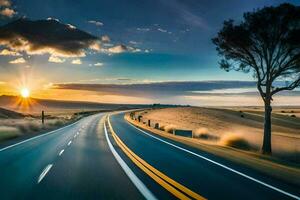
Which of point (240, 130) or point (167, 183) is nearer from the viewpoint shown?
point (167, 183)

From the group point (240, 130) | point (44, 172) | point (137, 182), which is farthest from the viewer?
point (240, 130)

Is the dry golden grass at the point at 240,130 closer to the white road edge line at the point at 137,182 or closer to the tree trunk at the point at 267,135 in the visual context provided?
the tree trunk at the point at 267,135

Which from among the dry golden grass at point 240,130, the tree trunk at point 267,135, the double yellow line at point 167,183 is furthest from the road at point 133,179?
the dry golden grass at point 240,130

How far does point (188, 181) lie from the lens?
981cm

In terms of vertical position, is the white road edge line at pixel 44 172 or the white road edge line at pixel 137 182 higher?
the white road edge line at pixel 137 182

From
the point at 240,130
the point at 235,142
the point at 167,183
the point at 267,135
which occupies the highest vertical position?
the point at 267,135

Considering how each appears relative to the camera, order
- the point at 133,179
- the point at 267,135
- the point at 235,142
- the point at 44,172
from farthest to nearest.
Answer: the point at 235,142
the point at 267,135
the point at 44,172
the point at 133,179

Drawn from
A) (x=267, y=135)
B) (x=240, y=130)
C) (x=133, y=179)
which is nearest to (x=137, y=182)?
(x=133, y=179)

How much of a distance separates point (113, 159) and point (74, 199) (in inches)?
275

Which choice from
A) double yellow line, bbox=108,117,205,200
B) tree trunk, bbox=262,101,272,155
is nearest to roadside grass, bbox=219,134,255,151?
tree trunk, bbox=262,101,272,155

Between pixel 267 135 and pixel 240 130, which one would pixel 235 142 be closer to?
pixel 267 135

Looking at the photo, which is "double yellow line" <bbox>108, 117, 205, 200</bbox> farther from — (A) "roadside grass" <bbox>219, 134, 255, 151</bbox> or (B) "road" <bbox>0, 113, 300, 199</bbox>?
(A) "roadside grass" <bbox>219, 134, 255, 151</bbox>

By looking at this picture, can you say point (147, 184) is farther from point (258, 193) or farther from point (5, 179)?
point (5, 179)

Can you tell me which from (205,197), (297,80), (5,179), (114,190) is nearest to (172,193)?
(205,197)
